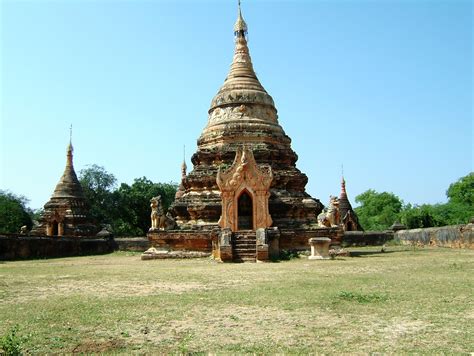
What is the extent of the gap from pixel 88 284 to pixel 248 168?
11.3 meters

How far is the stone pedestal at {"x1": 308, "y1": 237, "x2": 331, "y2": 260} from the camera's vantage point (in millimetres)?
18109

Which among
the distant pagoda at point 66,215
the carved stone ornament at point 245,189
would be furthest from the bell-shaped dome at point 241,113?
the distant pagoda at point 66,215

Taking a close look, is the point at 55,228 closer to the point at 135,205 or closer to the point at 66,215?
the point at 66,215

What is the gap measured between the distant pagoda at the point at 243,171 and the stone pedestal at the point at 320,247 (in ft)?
9.69

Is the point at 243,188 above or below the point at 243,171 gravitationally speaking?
below

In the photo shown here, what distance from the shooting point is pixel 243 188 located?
21016 mm

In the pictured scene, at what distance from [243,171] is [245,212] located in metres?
2.36

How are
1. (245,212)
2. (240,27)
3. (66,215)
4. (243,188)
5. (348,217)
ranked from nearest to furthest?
1. (243,188)
2. (245,212)
3. (240,27)
4. (66,215)
5. (348,217)

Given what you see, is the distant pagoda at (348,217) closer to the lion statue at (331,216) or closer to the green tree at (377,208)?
the lion statue at (331,216)

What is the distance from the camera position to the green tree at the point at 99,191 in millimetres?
48062

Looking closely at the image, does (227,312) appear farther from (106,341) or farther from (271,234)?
(271,234)

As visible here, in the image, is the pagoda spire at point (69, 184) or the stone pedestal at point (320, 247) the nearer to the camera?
the stone pedestal at point (320, 247)

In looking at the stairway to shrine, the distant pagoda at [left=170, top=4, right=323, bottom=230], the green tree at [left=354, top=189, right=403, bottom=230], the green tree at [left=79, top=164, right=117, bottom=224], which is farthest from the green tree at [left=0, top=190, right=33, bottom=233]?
the green tree at [left=354, top=189, right=403, bottom=230]

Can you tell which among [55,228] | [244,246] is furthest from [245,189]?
[55,228]
